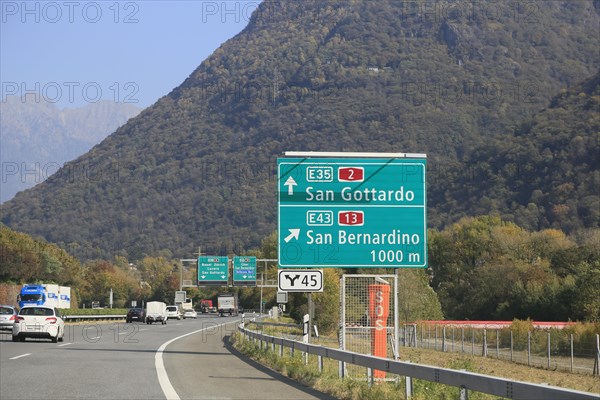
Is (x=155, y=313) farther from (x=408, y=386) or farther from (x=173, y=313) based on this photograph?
(x=408, y=386)

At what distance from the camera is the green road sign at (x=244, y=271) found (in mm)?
94688

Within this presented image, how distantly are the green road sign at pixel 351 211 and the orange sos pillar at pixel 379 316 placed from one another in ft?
8.04

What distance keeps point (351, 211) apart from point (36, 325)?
14979mm

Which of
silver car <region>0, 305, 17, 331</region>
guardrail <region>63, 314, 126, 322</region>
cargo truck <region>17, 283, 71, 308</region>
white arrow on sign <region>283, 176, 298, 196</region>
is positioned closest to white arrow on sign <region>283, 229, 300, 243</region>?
white arrow on sign <region>283, 176, 298, 196</region>

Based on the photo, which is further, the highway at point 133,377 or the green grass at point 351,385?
the highway at point 133,377

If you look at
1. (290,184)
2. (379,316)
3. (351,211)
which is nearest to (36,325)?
(290,184)

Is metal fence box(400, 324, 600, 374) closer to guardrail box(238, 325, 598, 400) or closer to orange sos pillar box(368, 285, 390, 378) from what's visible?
orange sos pillar box(368, 285, 390, 378)

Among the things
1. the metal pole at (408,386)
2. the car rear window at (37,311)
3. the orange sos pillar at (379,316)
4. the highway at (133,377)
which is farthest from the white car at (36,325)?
the metal pole at (408,386)

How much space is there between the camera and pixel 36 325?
3512 cm

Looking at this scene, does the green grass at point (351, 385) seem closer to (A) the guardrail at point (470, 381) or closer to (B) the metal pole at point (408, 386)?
(B) the metal pole at point (408, 386)

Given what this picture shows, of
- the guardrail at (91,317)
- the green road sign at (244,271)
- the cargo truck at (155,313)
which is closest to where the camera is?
the guardrail at (91,317)

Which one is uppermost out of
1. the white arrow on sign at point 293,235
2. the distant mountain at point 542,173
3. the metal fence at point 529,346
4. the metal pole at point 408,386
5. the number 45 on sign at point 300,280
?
the distant mountain at point 542,173

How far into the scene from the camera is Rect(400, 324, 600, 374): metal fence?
37025 millimetres

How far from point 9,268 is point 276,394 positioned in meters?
74.6
